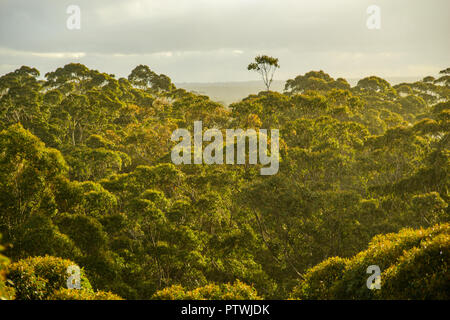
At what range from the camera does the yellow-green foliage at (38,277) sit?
8.08 meters

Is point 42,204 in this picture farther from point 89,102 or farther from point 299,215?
point 89,102

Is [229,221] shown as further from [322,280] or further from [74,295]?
[74,295]

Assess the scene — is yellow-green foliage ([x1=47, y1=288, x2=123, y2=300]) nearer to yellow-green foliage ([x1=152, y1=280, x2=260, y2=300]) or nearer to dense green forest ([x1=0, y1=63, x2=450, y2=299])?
dense green forest ([x1=0, y1=63, x2=450, y2=299])

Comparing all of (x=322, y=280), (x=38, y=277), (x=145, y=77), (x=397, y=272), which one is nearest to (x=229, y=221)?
(x=322, y=280)

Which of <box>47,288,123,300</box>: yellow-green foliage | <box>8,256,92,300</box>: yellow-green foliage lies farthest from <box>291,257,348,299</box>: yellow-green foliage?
<box>8,256,92,300</box>: yellow-green foliage

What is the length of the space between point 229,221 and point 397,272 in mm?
13390

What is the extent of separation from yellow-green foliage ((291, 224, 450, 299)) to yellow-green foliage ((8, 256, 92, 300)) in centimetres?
801

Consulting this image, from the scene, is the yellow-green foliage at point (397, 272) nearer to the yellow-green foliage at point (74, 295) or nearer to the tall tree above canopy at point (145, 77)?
the yellow-green foliage at point (74, 295)

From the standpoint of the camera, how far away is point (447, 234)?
25.2ft

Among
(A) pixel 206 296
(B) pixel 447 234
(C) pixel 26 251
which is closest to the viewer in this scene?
(B) pixel 447 234

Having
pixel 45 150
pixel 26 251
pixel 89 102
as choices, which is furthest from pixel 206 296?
pixel 89 102

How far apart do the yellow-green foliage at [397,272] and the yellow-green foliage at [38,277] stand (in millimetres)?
8006

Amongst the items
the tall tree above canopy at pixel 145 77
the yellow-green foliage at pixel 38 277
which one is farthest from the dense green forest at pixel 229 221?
the tall tree above canopy at pixel 145 77
